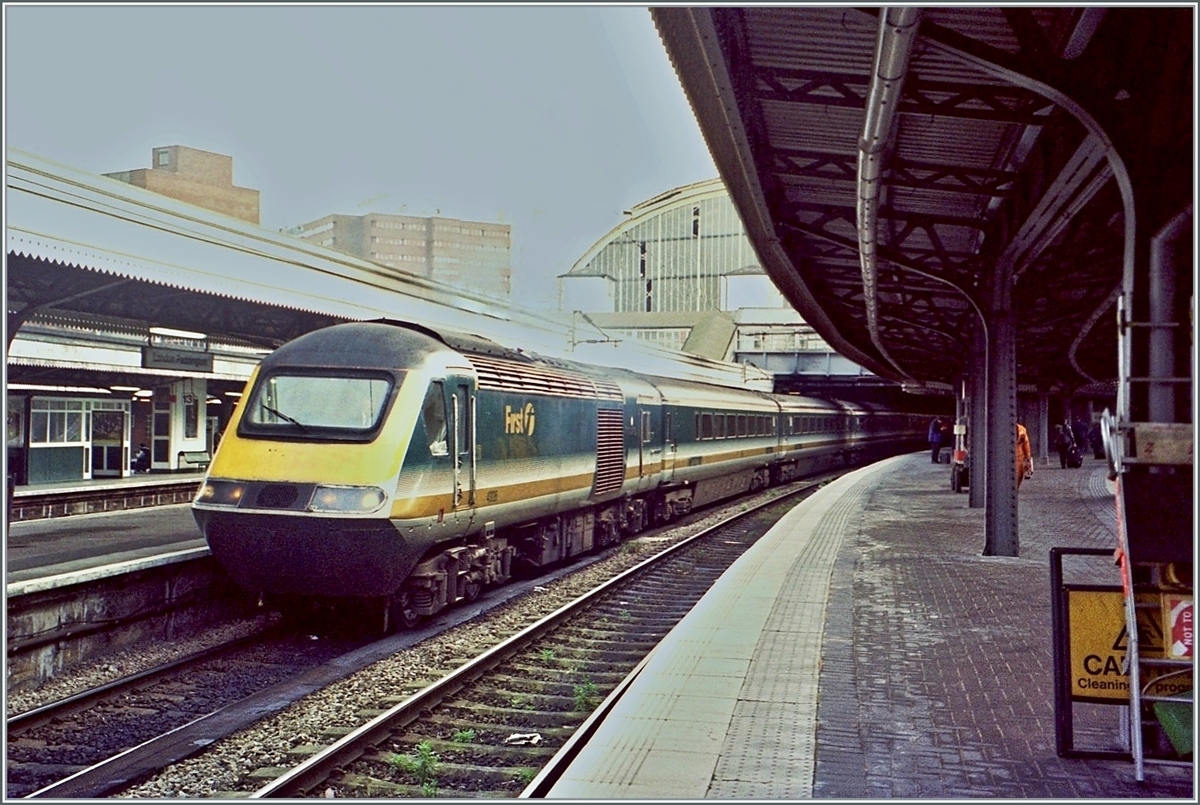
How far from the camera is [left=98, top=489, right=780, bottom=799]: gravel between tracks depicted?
21.7 feet

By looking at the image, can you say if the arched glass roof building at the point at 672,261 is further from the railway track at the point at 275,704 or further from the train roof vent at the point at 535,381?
the railway track at the point at 275,704

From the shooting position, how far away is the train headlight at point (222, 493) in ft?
32.0

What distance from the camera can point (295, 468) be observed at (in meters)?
9.70

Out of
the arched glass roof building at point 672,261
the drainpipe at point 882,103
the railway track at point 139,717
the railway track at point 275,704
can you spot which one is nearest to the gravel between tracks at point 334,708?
the railway track at point 275,704

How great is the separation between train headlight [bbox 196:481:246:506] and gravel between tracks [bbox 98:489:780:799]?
1.91m

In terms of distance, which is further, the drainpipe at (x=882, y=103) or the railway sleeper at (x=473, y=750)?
the railway sleeper at (x=473, y=750)

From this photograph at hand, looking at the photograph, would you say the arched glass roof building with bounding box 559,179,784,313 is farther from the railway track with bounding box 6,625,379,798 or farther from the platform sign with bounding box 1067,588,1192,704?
the platform sign with bounding box 1067,588,1192,704

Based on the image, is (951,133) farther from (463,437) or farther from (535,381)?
(463,437)

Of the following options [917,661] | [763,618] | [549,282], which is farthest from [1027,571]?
[549,282]

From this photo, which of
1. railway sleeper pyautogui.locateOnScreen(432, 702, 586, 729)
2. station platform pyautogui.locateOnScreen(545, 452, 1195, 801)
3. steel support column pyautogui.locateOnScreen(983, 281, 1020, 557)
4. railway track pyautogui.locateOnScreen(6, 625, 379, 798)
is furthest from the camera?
steel support column pyautogui.locateOnScreen(983, 281, 1020, 557)

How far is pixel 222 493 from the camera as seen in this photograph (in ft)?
32.2

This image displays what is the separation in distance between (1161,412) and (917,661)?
298 centimetres

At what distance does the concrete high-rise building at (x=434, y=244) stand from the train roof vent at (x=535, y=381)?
23395mm

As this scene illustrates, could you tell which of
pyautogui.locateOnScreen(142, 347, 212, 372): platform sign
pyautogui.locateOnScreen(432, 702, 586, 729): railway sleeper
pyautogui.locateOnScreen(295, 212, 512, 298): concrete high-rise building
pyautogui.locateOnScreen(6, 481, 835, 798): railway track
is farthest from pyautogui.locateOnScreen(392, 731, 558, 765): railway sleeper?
pyautogui.locateOnScreen(295, 212, 512, 298): concrete high-rise building
